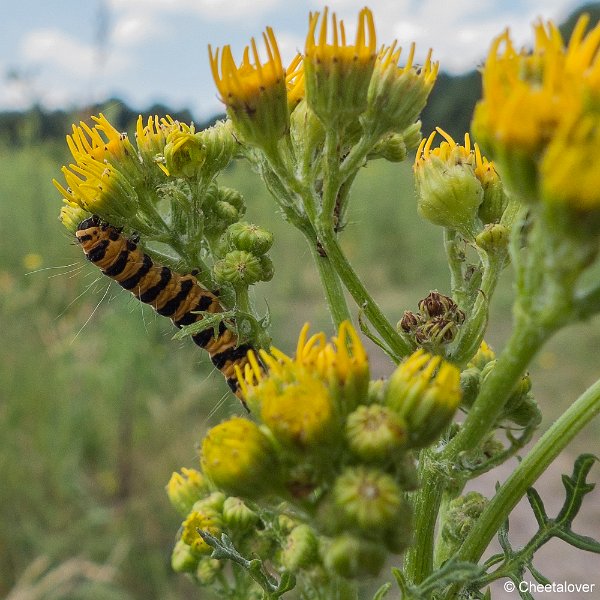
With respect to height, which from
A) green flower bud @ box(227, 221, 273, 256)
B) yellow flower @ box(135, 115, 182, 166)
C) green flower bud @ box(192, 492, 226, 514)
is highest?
yellow flower @ box(135, 115, 182, 166)

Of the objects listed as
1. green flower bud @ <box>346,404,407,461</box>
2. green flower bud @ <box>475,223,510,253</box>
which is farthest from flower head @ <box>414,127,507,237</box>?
green flower bud @ <box>346,404,407,461</box>

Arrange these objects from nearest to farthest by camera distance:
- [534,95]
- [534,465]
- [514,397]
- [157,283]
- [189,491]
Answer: [534,95] → [534,465] → [514,397] → [157,283] → [189,491]

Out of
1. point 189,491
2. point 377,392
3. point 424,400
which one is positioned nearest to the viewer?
point 424,400

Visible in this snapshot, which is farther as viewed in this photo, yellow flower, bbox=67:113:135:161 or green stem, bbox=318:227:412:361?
yellow flower, bbox=67:113:135:161

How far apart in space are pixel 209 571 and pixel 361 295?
1.20 metres

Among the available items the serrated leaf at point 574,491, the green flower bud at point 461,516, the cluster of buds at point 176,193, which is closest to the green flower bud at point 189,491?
the cluster of buds at point 176,193

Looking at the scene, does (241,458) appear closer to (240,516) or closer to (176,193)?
(240,516)

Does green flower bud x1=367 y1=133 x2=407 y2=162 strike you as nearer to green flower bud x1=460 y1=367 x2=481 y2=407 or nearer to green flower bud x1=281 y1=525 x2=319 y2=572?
green flower bud x1=460 y1=367 x2=481 y2=407

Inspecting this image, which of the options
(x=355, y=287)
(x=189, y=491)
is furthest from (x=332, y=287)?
(x=189, y=491)

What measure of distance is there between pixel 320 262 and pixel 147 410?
5.71m

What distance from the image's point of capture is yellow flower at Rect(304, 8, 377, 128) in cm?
176

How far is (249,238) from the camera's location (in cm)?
211

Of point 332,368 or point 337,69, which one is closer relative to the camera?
point 332,368

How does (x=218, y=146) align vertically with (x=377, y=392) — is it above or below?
above
